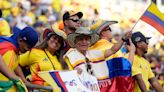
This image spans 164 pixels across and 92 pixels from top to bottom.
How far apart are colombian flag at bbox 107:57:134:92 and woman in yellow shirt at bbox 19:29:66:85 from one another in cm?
67

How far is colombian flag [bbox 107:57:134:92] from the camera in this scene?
818 cm

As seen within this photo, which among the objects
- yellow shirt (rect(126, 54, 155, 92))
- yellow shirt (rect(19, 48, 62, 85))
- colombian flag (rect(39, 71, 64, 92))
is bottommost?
yellow shirt (rect(126, 54, 155, 92))

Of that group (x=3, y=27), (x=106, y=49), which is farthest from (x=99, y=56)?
(x=3, y=27)

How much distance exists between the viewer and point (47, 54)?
7.98 metres

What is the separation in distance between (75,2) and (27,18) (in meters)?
5.79

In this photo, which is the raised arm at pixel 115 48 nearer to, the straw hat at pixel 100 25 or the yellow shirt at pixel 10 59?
the straw hat at pixel 100 25

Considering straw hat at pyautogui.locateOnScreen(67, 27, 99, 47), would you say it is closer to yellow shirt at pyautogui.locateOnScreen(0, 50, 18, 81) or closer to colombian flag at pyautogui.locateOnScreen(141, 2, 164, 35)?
yellow shirt at pyautogui.locateOnScreen(0, 50, 18, 81)

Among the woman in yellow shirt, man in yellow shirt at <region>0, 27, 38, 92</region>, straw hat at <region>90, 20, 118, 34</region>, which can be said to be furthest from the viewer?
straw hat at <region>90, 20, 118, 34</region>

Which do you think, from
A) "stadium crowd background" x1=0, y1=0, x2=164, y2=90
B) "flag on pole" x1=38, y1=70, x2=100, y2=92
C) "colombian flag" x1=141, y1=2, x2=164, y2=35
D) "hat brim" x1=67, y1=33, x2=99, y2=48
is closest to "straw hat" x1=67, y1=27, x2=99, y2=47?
"hat brim" x1=67, y1=33, x2=99, y2=48

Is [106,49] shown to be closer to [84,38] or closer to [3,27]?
[84,38]

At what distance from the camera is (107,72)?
8125 mm

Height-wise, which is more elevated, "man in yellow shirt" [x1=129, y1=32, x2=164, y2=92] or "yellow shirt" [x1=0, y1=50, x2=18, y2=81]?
"yellow shirt" [x1=0, y1=50, x2=18, y2=81]

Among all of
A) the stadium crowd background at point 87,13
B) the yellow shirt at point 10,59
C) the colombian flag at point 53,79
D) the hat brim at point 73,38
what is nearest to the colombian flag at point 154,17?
the hat brim at point 73,38

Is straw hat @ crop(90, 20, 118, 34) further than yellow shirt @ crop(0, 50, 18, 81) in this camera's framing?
Yes
